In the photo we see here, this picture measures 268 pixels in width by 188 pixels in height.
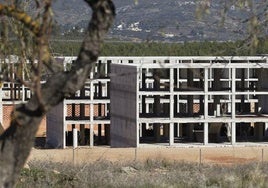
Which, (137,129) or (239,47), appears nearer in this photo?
(239,47)

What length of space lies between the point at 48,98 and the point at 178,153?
35.4 meters

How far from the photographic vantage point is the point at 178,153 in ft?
146

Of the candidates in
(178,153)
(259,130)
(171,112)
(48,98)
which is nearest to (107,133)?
(171,112)

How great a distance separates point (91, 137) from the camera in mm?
53625

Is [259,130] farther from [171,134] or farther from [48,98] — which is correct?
[48,98]

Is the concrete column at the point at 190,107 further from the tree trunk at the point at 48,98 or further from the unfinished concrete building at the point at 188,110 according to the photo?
the tree trunk at the point at 48,98

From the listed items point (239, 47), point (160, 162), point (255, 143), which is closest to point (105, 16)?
point (239, 47)

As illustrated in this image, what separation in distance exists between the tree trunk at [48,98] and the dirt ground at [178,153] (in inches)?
1125

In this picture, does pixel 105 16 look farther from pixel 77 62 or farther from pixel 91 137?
pixel 91 137

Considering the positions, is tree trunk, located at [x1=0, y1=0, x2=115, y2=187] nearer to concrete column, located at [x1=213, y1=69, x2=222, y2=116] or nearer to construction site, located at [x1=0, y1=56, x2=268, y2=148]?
construction site, located at [x1=0, y1=56, x2=268, y2=148]

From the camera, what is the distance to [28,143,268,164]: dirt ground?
129 feet

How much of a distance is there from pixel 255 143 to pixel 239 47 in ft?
135

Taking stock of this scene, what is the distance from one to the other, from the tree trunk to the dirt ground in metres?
28.6

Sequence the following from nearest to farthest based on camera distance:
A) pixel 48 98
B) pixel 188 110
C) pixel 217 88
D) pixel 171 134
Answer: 1. pixel 48 98
2. pixel 171 134
3. pixel 217 88
4. pixel 188 110
